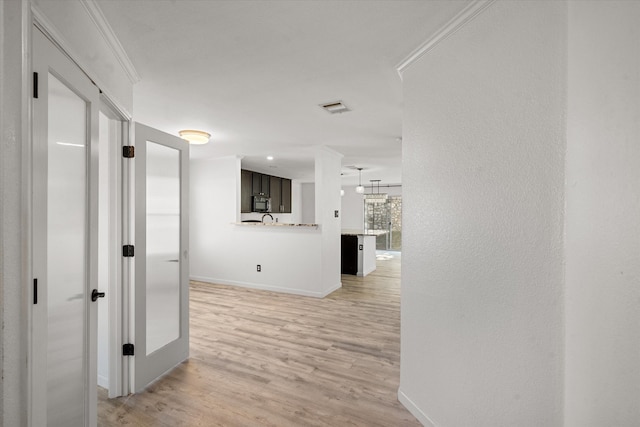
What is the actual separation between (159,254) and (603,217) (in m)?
2.78

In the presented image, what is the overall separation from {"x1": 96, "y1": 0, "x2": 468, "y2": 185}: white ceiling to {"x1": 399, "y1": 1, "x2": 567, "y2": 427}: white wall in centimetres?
35

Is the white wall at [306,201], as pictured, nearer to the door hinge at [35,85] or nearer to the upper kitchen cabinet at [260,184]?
the upper kitchen cabinet at [260,184]

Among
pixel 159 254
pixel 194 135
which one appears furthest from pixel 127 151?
pixel 194 135

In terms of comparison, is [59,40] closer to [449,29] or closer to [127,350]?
[449,29]

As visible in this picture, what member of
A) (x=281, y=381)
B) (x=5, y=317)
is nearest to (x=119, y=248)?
(x=5, y=317)

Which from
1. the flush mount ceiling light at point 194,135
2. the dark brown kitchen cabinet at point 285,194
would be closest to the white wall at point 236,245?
the flush mount ceiling light at point 194,135

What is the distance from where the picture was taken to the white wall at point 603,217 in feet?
3.33

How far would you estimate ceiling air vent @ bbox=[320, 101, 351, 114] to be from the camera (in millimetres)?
2991

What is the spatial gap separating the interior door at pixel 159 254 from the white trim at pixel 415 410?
1.93m

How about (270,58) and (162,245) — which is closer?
(270,58)

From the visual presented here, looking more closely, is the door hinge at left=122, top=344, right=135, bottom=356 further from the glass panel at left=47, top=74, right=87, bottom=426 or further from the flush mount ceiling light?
the flush mount ceiling light

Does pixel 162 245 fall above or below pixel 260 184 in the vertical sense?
below

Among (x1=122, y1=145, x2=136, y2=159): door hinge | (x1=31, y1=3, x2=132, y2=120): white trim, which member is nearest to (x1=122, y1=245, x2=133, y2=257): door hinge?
(x1=122, y1=145, x2=136, y2=159): door hinge

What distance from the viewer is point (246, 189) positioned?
6758 mm
